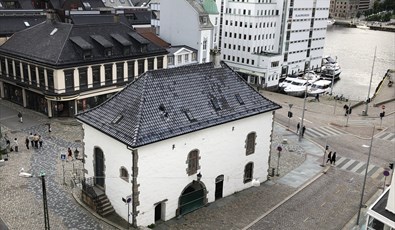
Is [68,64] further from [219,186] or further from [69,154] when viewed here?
[219,186]

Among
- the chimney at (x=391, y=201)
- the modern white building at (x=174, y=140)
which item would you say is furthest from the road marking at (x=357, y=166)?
the chimney at (x=391, y=201)

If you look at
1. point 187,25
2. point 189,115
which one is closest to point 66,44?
point 189,115

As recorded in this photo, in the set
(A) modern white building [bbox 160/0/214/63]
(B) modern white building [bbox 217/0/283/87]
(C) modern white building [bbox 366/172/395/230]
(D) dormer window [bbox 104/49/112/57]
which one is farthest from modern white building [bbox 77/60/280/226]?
(B) modern white building [bbox 217/0/283/87]

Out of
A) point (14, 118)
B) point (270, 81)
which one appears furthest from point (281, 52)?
point (14, 118)

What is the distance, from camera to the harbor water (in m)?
103

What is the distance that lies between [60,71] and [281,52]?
59.2m

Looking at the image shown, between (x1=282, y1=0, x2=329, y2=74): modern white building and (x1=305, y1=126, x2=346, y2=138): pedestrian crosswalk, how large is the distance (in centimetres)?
4299

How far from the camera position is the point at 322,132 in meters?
58.4

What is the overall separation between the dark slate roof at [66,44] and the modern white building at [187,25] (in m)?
16.2

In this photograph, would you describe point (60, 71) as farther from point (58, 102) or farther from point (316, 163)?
point (316, 163)

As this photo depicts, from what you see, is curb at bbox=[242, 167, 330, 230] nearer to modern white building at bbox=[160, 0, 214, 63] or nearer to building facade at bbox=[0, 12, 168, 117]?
building facade at bbox=[0, 12, 168, 117]

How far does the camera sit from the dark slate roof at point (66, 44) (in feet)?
180

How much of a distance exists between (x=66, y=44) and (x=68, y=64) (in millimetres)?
3334

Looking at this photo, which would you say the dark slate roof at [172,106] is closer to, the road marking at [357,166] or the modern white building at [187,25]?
the road marking at [357,166]
